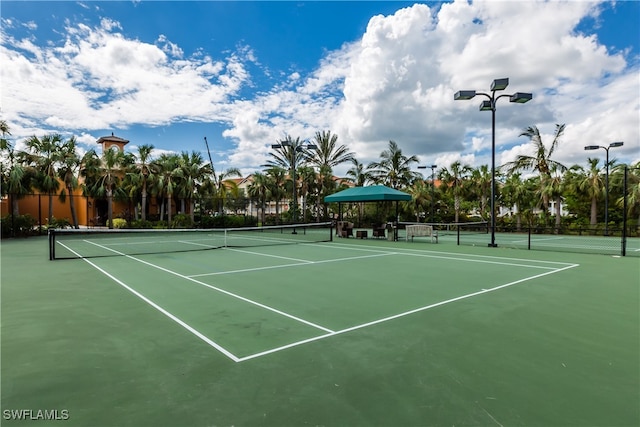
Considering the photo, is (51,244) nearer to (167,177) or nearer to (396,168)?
(167,177)

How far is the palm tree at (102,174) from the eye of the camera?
1094 inches

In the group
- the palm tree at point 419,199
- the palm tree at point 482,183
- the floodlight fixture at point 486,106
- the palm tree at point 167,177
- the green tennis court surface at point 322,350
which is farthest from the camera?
the palm tree at point 419,199

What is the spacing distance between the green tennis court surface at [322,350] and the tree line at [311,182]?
16267mm

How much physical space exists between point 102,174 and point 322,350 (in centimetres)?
3011

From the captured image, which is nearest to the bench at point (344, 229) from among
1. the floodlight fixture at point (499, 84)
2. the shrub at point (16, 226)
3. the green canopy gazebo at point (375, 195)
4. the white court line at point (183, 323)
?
the green canopy gazebo at point (375, 195)

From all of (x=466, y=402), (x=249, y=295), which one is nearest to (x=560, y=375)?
(x=466, y=402)

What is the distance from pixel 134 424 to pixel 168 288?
5.03 meters

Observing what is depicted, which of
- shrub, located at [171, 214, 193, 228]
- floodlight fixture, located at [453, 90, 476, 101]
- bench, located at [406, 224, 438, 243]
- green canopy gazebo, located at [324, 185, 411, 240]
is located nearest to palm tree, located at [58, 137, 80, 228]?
shrub, located at [171, 214, 193, 228]

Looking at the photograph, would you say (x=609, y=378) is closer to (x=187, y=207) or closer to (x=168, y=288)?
(x=168, y=288)

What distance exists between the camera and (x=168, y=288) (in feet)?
24.4

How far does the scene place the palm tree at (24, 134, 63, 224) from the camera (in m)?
24.2

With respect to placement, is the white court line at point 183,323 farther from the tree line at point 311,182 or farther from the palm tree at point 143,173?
the palm tree at point 143,173

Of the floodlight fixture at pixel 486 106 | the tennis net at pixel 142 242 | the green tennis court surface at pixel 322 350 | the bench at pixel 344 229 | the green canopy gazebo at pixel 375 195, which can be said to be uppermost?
the floodlight fixture at pixel 486 106

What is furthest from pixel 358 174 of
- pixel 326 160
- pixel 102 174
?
pixel 102 174
